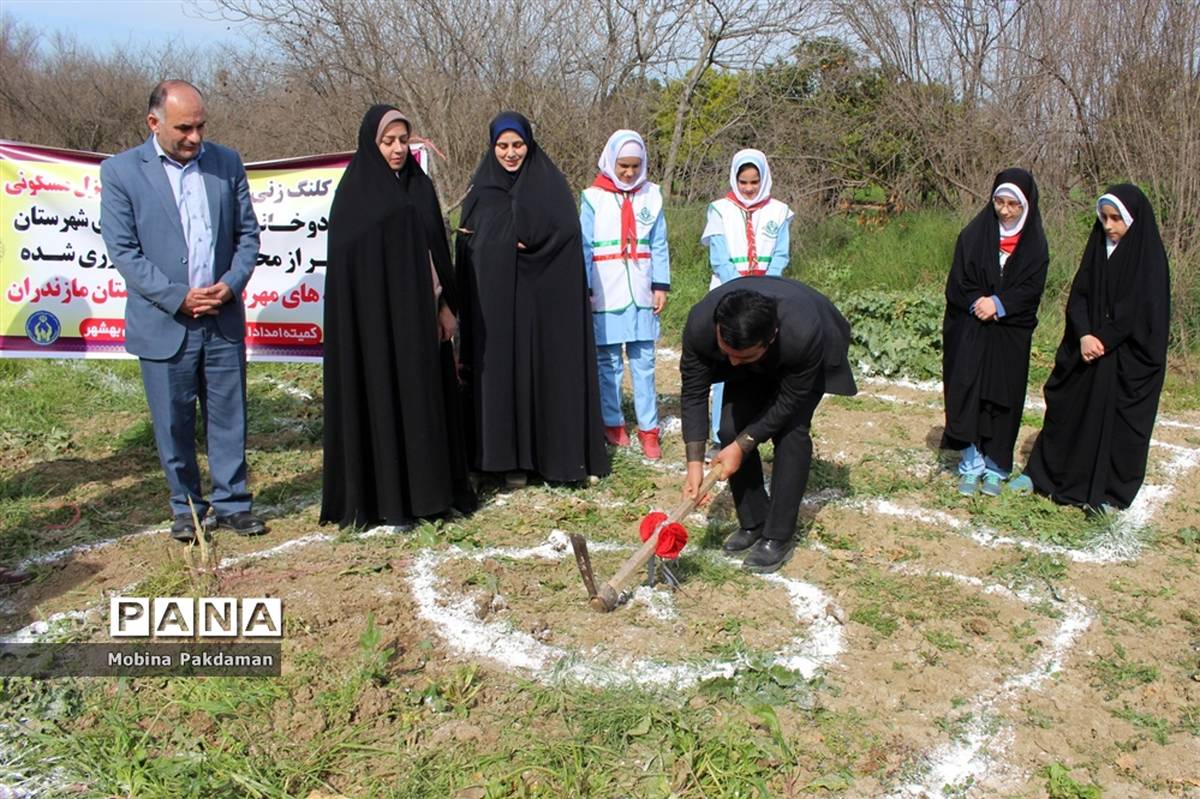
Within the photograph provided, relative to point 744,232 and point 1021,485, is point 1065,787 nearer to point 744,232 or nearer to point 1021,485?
point 1021,485

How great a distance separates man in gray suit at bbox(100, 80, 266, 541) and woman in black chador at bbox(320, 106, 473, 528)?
→ 48 cm

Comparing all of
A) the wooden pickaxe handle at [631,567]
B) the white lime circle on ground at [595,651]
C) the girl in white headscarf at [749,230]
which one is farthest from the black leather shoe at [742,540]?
the girl in white headscarf at [749,230]

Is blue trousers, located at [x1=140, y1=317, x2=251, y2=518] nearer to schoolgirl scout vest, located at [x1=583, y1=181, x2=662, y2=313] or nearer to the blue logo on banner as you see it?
the blue logo on banner

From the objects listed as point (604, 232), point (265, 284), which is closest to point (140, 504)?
point (265, 284)

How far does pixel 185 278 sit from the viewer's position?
4.45 metres

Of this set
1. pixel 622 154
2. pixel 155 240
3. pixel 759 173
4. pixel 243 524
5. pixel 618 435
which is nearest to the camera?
pixel 155 240

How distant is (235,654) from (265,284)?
3137 millimetres

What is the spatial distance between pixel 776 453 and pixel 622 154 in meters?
2.23

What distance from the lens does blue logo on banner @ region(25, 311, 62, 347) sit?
580 centimetres

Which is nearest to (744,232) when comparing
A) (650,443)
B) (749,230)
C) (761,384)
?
(749,230)

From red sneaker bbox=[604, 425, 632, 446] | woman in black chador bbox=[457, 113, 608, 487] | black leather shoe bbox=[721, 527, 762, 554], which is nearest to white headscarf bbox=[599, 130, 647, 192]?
woman in black chador bbox=[457, 113, 608, 487]

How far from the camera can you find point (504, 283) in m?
5.18

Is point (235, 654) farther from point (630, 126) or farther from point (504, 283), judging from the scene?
point (630, 126)

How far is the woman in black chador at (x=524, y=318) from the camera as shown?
16.9ft
